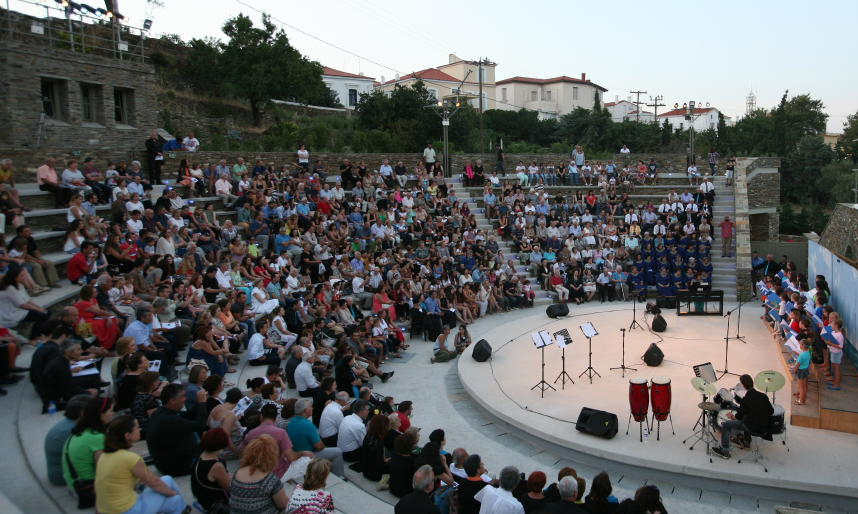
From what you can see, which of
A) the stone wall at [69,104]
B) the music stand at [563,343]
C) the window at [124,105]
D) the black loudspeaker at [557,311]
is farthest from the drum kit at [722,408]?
the window at [124,105]

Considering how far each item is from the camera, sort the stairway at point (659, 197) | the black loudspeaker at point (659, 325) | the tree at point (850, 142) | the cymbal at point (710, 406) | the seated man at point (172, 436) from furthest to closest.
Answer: the tree at point (850, 142) < the stairway at point (659, 197) < the black loudspeaker at point (659, 325) < the cymbal at point (710, 406) < the seated man at point (172, 436)

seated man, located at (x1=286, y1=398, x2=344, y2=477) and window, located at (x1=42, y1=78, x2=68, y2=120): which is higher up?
window, located at (x1=42, y1=78, x2=68, y2=120)

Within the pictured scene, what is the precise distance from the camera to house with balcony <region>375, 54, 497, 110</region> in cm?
5944

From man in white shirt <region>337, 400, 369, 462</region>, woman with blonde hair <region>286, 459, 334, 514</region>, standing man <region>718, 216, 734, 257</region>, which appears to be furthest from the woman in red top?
standing man <region>718, 216, 734, 257</region>

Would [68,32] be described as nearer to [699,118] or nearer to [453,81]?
[453,81]

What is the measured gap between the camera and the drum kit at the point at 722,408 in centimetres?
789

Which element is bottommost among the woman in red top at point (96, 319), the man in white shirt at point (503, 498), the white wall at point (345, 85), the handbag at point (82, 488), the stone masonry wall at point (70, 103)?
the man in white shirt at point (503, 498)

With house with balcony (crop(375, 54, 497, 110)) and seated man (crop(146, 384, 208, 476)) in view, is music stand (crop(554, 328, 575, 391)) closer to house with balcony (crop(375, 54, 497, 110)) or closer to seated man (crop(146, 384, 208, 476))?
seated man (crop(146, 384, 208, 476))

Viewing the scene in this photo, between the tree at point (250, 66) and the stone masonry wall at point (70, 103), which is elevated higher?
the tree at point (250, 66)

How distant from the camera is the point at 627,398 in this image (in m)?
10.1

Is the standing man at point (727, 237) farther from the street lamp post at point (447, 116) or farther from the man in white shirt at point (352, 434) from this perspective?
the man in white shirt at point (352, 434)

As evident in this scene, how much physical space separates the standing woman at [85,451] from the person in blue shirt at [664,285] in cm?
1575

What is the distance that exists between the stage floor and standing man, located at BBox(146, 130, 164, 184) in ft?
32.7

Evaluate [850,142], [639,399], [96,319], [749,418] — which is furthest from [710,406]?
[850,142]
